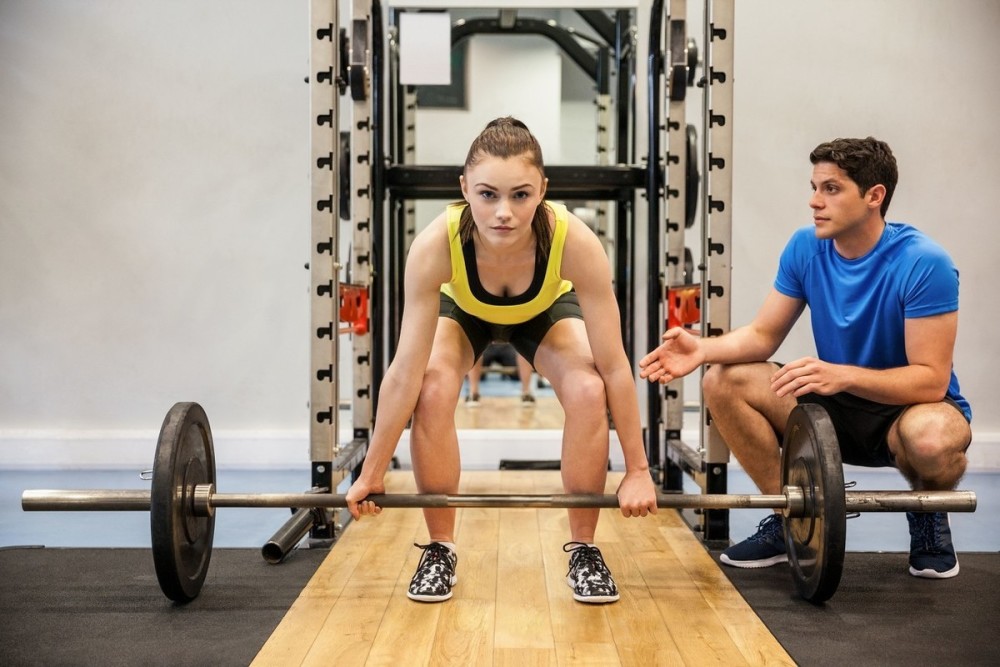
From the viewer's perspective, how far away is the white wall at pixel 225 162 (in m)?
3.84

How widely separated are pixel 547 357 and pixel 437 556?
20.6 inches

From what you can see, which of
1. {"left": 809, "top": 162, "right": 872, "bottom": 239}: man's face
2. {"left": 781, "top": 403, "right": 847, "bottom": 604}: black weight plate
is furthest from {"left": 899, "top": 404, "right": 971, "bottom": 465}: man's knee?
{"left": 809, "top": 162, "right": 872, "bottom": 239}: man's face

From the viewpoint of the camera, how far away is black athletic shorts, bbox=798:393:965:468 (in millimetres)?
2182

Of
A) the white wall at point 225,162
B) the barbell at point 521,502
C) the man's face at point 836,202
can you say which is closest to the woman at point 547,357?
the barbell at point 521,502

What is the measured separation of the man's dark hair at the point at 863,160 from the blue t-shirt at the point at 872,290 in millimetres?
147

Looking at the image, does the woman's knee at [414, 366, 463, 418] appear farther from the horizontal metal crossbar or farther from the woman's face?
the woman's face

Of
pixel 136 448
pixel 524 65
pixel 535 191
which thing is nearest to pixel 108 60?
pixel 136 448

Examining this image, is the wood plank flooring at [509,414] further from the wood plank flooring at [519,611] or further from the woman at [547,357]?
the woman at [547,357]

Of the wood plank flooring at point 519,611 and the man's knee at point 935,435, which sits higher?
the man's knee at point 935,435

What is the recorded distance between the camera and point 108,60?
3.86 meters

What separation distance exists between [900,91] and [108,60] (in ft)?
11.1

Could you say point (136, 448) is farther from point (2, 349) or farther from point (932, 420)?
point (932, 420)

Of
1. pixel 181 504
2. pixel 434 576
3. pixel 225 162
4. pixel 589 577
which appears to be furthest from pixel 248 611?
pixel 225 162

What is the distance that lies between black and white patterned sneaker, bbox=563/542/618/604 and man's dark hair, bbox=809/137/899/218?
1.06 metres
